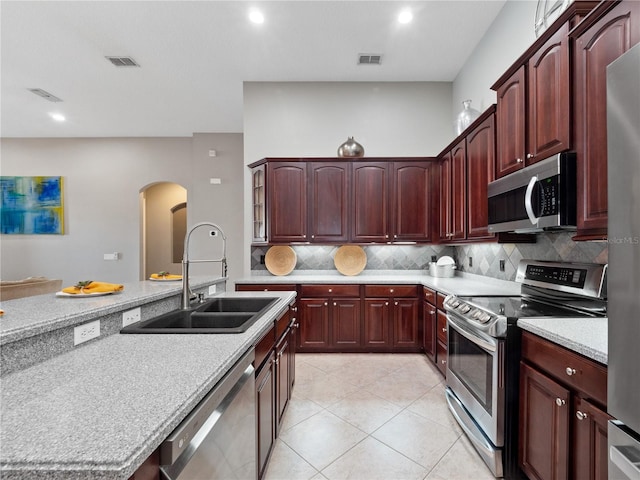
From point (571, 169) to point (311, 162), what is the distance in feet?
9.05

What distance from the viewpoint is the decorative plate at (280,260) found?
4199 millimetres

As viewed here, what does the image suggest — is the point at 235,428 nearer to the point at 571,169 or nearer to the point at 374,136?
the point at 571,169

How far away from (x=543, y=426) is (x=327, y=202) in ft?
9.73

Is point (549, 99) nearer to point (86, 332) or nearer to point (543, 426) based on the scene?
point (543, 426)

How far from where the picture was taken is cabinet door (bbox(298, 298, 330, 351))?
12.1 ft

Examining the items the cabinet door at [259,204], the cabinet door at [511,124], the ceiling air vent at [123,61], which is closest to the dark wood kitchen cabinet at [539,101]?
the cabinet door at [511,124]

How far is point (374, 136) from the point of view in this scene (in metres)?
4.30

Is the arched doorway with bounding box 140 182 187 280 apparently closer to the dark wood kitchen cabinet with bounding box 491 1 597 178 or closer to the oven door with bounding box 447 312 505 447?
the oven door with bounding box 447 312 505 447

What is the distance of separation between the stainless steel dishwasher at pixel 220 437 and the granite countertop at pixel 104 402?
0.14ft

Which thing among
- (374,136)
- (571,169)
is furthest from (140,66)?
(571,169)

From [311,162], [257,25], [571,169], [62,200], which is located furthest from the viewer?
[62,200]

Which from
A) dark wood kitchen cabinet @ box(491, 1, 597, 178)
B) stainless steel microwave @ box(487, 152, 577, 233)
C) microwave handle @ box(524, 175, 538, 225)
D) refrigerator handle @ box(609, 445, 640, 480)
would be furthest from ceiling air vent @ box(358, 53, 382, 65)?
refrigerator handle @ box(609, 445, 640, 480)

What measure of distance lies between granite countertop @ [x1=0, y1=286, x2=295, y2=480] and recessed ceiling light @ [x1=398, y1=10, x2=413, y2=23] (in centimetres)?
326

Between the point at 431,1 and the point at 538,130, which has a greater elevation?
the point at 431,1
